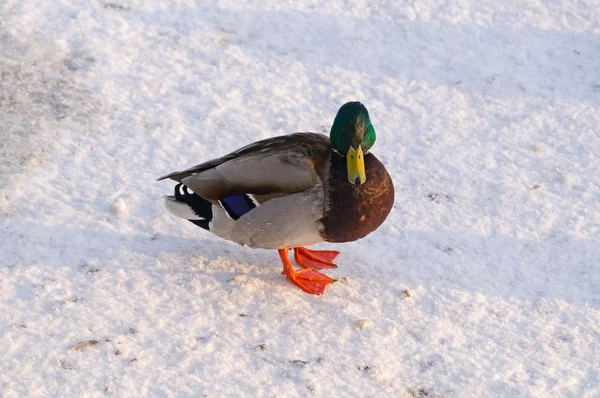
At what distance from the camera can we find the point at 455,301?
14.0 ft

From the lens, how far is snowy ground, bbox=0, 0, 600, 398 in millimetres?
3789

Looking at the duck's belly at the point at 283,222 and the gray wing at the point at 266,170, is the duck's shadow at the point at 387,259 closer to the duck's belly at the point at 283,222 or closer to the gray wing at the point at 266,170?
the duck's belly at the point at 283,222

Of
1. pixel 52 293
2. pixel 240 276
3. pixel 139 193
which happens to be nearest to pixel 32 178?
pixel 139 193

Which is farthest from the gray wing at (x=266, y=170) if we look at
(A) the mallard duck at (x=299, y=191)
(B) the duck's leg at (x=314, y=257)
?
(B) the duck's leg at (x=314, y=257)

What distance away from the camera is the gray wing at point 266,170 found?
159 inches

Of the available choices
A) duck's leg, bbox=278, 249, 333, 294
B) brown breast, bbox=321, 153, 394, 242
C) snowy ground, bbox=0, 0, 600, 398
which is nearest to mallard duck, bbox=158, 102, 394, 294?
brown breast, bbox=321, 153, 394, 242

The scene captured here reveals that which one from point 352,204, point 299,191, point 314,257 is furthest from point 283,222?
point 314,257

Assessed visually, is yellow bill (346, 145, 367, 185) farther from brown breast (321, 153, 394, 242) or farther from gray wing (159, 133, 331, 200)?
gray wing (159, 133, 331, 200)

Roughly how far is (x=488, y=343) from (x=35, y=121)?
3.01 metres

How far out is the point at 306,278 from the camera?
4.36 metres

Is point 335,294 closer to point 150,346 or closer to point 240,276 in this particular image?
point 240,276

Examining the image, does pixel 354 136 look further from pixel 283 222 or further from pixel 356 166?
pixel 283 222

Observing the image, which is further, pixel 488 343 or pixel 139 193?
pixel 139 193

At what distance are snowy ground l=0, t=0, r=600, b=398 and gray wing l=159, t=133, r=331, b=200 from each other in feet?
1.54
